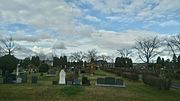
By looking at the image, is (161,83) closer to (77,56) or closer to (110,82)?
(110,82)

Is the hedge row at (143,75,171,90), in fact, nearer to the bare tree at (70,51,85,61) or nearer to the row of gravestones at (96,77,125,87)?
the row of gravestones at (96,77,125,87)

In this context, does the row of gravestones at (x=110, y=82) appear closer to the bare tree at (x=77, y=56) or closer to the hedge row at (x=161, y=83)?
the hedge row at (x=161, y=83)

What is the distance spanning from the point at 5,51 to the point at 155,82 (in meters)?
55.1

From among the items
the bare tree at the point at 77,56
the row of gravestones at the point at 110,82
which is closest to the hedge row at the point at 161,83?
the row of gravestones at the point at 110,82

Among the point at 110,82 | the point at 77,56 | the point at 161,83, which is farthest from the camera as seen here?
the point at 77,56

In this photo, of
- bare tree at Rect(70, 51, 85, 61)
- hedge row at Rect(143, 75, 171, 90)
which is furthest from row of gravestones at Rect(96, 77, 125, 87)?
bare tree at Rect(70, 51, 85, 61)

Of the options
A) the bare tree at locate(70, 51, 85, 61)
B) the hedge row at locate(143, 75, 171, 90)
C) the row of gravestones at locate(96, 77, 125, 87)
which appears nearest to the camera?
the hedge row at locate(143, 75, 171, 90)

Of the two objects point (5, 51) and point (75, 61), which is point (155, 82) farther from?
point (75, 61)

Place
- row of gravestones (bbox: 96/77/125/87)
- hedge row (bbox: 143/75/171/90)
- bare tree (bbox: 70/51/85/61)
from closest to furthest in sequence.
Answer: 1. hedge row (bbox: 143/75/171/90)
2. row of gravestones (bbox: 96/77/125/87)
3. bare tree (bbox: 70/51/85/61)

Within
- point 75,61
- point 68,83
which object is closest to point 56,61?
point 75,61

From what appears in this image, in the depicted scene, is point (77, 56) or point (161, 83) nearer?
point (161, 83)

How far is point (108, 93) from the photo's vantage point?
22.4 metres

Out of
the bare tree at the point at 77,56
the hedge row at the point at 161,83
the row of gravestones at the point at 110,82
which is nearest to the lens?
the hedge row at the point at 161,83

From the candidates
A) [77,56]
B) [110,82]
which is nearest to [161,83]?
[110,82]
